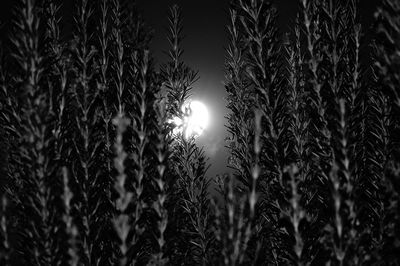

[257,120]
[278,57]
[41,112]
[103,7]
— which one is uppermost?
[103,7]

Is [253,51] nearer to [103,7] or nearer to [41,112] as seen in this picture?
[103,7]

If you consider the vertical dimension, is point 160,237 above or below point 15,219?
below

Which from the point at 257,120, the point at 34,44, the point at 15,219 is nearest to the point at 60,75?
the point at 34,44

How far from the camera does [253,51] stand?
464 centimetres

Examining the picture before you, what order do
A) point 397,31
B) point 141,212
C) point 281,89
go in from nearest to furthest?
point 397,31 < point 141,212 < point 281,89

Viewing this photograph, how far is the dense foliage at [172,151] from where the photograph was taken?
309 centimetres

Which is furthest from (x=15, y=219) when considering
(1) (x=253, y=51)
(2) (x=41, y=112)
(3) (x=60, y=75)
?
(1) (x=253, y=51)

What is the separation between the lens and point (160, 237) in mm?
3354

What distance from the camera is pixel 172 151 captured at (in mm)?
4473

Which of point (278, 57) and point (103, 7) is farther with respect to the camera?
point (103, 7)

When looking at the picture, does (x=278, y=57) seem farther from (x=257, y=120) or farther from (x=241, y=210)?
(x=241, y=210)

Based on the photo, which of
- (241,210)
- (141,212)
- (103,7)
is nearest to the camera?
(241,210)

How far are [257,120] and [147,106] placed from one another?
4.83ft

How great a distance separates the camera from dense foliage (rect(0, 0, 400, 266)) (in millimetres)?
3092
